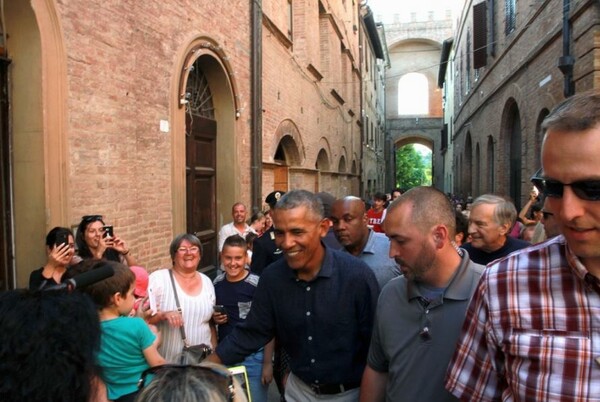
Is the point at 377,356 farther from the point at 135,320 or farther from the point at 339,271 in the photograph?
the point at 135,320

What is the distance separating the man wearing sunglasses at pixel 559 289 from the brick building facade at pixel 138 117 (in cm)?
471

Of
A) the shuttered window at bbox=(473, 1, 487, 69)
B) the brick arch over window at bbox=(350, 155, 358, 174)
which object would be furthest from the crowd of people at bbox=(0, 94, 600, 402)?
the brick arch over window at bbox=(350, 155, 358, 174)

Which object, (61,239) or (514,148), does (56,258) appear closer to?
(61,239)

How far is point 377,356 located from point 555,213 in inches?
48.3

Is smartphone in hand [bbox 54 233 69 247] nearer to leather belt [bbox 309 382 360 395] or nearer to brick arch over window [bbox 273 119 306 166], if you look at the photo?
leather belt [bbox 309 382 360 395]

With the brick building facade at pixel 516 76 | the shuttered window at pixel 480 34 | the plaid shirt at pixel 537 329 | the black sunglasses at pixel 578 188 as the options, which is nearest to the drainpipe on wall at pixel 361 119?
the brick building facade at pixel 516 76

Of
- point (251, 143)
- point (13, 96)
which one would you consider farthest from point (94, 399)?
point (251, 143)

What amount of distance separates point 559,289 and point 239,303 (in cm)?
295

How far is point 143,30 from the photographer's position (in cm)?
665

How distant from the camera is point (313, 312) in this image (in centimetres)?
271

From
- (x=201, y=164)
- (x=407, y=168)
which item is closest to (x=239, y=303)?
(x=201, y=164)

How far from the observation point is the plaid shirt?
1.37m

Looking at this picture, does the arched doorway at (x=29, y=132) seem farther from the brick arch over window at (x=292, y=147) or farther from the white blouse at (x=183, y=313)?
the brick arch over window at (x=292, y=147)

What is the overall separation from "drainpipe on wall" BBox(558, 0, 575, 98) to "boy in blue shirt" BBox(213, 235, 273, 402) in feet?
22.4
